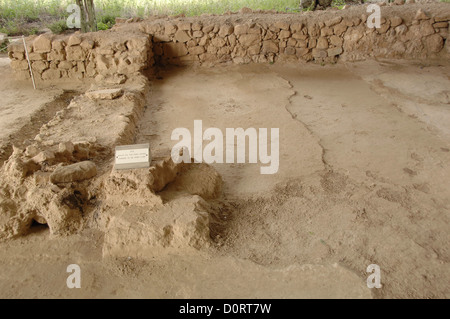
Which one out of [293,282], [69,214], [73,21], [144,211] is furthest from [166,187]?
[73,21]

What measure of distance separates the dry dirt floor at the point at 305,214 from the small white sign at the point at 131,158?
1.25 ft

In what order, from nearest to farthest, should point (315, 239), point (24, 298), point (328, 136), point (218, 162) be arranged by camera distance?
point (24, 298)
point (315, 239)
point (218, 162)
point (328, 136)

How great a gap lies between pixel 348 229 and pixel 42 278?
1959 mm

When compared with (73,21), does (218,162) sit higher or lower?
lower

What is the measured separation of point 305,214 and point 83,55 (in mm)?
4818

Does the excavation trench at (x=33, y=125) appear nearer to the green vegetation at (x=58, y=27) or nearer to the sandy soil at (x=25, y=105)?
the sandy soil at (x=25, y=105)

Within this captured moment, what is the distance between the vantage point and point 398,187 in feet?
9.58

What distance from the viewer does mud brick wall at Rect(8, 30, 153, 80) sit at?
5656 mm

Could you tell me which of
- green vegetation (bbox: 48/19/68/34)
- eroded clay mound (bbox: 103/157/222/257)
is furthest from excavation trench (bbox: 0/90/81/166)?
green vegetation (bbox: 48/19/68/34)

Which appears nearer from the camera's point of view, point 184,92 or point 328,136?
point 328,136

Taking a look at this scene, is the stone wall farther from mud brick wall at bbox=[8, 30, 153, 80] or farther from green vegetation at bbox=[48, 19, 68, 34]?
green vegetation at bbox=[48, 19, 68, 34]

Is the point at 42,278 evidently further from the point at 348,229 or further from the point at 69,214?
the point at 348,229

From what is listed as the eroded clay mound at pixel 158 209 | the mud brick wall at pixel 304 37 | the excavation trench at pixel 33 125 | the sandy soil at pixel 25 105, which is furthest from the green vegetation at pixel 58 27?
the eroded clay mound at pixel 158 209

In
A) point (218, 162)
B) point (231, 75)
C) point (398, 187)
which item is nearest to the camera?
point (398, 187)
